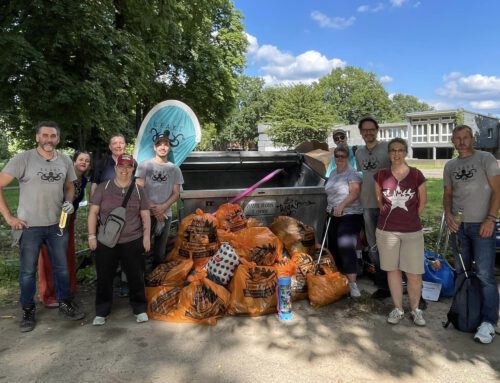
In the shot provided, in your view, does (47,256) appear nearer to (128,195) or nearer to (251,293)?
(128,195)

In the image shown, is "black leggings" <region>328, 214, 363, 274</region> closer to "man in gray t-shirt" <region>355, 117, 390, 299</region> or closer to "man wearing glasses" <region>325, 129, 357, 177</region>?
"man in gray t-shirt" <region>355, 117, 390, 299</region>

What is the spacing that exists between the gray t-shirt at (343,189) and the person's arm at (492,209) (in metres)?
1.26

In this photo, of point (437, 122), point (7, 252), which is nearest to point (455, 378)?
point (7, 252)

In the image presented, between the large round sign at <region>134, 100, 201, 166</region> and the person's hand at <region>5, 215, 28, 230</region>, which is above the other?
the large round sign at <region>134, 100, 201, 166</region>

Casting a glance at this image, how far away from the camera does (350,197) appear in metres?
4.16

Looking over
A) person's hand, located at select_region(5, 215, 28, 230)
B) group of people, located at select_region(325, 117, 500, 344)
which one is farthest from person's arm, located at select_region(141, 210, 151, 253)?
group of people, located at select_region(325, 117, 500, 344)

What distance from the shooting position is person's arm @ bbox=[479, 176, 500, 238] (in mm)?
3164

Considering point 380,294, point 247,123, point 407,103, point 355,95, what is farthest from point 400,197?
point 407,103

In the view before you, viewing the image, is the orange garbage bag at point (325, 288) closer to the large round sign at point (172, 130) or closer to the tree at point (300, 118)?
the large round sign at point (172, 130)

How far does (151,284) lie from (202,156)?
2.48m

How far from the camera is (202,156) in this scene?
5.98m

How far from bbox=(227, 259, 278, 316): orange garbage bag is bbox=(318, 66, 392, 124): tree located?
259ft

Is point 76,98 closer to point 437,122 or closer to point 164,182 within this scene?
point 164,182

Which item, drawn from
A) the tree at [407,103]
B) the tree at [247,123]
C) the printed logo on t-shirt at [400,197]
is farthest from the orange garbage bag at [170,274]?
the tree at [407,103]
